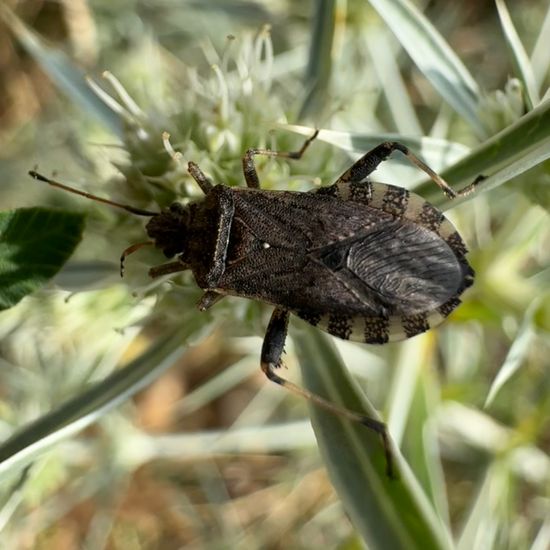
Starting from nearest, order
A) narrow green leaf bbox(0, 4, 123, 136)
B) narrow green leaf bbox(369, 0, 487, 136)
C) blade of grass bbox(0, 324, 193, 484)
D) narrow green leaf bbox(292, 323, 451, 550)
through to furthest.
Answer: narrow green leaf bbox(292, 323, 451, 550), blade of grass bbox(0, 324, 193, 484), narrow green leaf bbox(369, 0, 487, 136), narrow green leaf bbox(0, 4, 123, 136)

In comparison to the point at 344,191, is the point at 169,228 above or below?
below

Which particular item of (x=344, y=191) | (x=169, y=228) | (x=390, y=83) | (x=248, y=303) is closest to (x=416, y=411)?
(x=248, y=303)

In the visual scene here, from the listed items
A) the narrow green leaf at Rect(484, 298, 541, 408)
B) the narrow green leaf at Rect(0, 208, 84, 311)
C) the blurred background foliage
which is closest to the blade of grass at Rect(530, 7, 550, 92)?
the blurred background foliage

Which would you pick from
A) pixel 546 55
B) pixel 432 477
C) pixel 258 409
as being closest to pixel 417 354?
pixel 432 477

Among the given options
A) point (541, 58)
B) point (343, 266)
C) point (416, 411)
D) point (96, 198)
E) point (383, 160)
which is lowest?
point (416, 411)

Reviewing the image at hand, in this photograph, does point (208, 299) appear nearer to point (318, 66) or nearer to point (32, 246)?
point (32, 246)

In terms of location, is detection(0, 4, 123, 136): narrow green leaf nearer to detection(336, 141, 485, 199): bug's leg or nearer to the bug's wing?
the bug's wing

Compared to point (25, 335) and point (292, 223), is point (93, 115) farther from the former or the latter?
point (25, 335)
